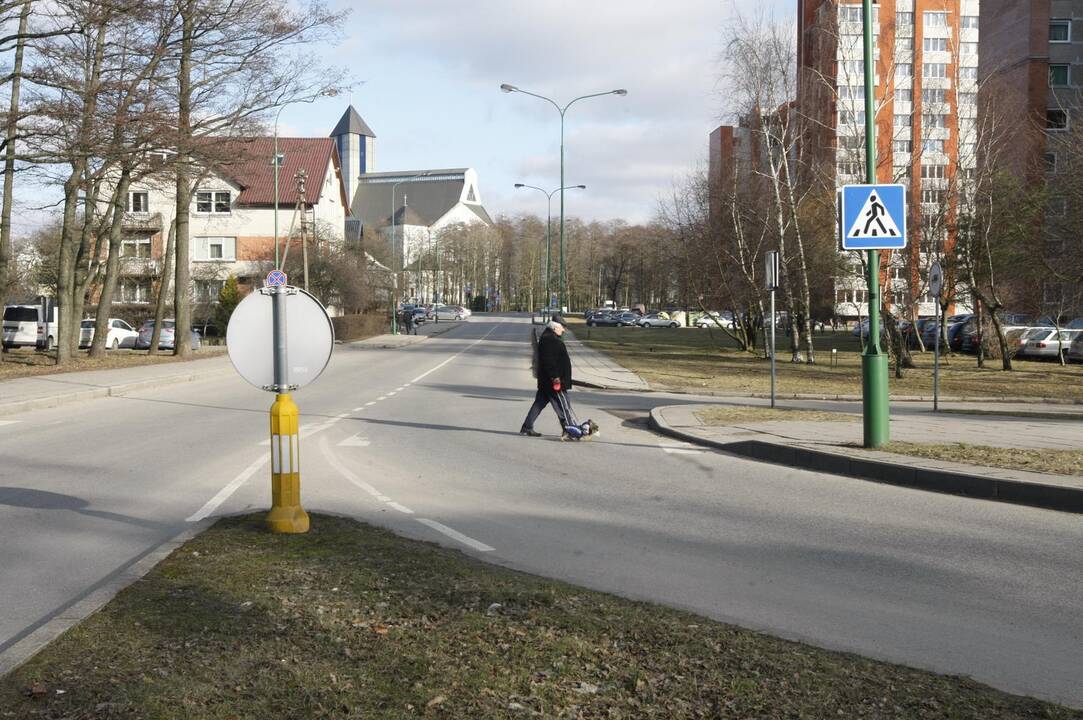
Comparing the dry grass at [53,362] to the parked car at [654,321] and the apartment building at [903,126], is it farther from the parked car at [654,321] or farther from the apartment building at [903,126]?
the parked car at [654,321]

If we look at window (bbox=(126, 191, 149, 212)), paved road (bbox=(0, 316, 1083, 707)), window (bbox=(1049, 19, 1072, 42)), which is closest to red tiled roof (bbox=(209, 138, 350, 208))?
window (bbox=(126, 191, 149, 212))

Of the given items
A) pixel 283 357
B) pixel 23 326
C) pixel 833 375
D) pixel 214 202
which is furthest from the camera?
pixel 214 202

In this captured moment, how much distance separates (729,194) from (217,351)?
21.4 m

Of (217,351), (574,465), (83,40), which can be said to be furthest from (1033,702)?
(217,351)

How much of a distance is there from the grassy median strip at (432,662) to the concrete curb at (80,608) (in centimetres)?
9

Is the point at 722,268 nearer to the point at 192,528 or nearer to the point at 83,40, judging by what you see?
the point at 83,40

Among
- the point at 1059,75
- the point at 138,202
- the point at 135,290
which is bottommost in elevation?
the point at 135,290

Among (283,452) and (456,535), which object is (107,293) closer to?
(283,452)

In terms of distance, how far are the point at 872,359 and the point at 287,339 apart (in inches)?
293

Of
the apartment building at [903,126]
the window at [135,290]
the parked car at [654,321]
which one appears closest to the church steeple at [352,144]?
the parked car at [654,321]

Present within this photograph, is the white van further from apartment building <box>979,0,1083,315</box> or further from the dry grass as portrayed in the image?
apartment building <box>979,0,1083,315</box>

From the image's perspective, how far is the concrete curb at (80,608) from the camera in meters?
4.48

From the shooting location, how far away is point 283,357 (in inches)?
290

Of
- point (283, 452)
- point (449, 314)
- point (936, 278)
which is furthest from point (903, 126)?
point (449, 314)
